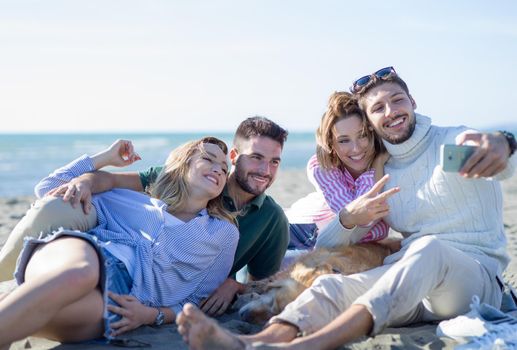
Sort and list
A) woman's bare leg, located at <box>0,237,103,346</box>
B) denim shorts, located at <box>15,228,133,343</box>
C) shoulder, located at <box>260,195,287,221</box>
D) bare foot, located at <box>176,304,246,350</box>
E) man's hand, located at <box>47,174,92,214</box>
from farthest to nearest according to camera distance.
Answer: shoulder, located at <box>260,195,287,221</box>
man's hand, located at <box>47,174,92,214</box>
denim shorts, located at <box>15,228,133,343</box>
woman's bare leg, located at <box>0,237,103,346</box>
bare foot, located at <box>176,304,246,350</box>

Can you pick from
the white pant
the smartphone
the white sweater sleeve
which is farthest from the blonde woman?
the smartphone

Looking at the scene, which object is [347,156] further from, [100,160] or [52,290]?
[52,290]

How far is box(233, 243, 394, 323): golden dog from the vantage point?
4.00 m

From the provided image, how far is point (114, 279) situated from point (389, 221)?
183cm

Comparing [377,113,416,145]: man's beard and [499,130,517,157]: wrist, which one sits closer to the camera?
[499,130,517,157]: wrist

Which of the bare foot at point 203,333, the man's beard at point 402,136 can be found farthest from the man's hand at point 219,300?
the man's beard at point 402,136

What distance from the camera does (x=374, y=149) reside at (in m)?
4.61

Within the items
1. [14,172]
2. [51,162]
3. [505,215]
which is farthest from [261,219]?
[51,162]

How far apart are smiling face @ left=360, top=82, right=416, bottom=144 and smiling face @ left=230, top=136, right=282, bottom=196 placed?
29.6 inches

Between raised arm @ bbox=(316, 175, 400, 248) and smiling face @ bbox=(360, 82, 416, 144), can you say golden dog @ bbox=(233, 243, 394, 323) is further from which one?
smiling face @ bbox=(360, 82, 416, 144)

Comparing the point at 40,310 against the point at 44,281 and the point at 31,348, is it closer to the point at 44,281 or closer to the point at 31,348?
the point at 44,281

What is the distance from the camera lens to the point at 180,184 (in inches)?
172

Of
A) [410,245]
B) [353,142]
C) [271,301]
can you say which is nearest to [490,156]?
[410,245]

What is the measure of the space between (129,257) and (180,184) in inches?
25.1
